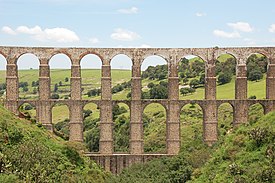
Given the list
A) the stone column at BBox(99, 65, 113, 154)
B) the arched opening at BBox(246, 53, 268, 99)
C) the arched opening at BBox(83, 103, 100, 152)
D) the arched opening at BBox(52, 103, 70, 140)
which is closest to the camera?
the stone column at BBox(99, 65, 113, 154)

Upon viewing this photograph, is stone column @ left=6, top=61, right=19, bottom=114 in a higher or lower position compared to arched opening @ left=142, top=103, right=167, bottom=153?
higher

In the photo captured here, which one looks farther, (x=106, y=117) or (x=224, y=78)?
(x=224, y=78)

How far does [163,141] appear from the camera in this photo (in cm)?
6200

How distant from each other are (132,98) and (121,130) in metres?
17.8

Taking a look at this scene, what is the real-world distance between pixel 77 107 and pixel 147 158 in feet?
28.2

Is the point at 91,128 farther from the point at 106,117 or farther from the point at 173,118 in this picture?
the point at 173,118

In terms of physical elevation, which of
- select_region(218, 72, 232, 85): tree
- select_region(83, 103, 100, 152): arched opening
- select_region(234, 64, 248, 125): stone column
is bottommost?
select_region(83, 103, 100, 152): arched opening

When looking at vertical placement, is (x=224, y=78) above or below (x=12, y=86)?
above

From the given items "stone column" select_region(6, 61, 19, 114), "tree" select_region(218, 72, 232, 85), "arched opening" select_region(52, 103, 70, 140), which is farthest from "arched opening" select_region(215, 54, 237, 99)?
"stone column" select_region(6, 61, 19, 114)

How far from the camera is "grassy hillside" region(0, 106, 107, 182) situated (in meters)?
26.9

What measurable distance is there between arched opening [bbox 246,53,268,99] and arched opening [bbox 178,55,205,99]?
7709 millimetres

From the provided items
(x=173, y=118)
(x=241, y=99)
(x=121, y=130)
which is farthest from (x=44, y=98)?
(x=241, y=99)

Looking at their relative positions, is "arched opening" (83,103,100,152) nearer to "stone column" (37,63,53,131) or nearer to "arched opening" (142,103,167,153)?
"arched opening" (142,103,167,153)

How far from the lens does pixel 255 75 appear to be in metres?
76.5
